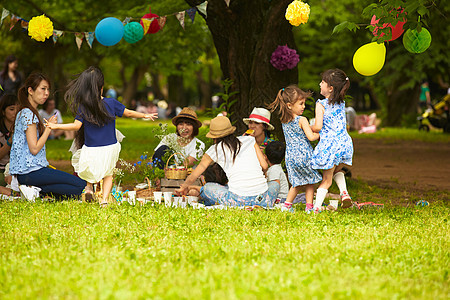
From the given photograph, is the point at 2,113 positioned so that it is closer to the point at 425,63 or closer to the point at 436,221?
the point at 436,221

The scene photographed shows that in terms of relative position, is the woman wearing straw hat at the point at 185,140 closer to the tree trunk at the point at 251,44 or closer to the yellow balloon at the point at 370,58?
the tree trunk at the point at 251,44

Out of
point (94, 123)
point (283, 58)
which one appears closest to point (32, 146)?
point (94, 123)

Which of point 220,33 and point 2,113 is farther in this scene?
point 220,33

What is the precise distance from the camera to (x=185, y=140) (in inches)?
348

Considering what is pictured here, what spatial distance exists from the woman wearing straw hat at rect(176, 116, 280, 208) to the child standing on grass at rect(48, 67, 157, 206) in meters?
0.84

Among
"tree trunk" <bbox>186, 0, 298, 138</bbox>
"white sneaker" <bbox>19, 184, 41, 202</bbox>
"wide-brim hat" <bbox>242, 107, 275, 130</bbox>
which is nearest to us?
"white sneaker" <bbox>19, 184, 41, 202</bbox>

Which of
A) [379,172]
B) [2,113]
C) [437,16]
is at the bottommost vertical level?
[379,172]

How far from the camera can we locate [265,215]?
265 inches

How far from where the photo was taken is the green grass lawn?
410 centimetres

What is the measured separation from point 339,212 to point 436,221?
1104mm

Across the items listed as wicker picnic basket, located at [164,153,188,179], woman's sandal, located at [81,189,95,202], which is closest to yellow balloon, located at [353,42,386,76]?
wicker picnic basket, located at [164,153,188,179]

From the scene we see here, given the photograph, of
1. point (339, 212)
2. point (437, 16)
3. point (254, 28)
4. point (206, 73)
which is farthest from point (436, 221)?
point (206, 73)

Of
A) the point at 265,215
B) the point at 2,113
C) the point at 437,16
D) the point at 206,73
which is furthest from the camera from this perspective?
the point at 206,73

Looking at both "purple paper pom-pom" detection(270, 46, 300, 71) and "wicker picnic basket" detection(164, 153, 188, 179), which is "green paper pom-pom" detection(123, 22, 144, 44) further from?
"wicker picnic basket" detection(164, 153, 188, 179)
